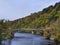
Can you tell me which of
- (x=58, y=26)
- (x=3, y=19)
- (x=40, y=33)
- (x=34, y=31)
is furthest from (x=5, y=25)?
(x=34, y=31)

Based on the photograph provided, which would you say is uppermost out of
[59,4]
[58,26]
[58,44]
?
[59,4]

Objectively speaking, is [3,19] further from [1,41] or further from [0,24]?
[1,41]

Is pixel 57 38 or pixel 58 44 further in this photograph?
pixel 57 38

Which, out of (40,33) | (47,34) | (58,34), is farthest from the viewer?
(40,33)

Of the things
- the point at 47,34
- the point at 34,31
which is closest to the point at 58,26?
the point at 47,34

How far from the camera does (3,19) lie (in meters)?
87.6

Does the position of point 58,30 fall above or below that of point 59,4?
below

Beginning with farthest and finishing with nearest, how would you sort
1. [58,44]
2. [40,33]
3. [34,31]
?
[34,31] → [40,33] → [58,44]

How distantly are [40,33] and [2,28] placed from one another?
72.5 m

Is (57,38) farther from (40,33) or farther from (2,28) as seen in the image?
(40,33)

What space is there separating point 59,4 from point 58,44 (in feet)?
336

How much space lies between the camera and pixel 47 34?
111938mm

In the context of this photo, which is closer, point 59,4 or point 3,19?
point 3,19

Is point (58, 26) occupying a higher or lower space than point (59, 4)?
lower
